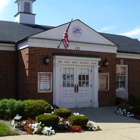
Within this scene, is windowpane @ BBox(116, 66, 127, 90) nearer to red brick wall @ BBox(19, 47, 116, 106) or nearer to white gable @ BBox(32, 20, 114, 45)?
white gable @ BBox(32, 20, 114, 45)

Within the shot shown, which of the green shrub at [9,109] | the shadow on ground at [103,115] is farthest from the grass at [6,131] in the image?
the shadow on ground at [103,115]

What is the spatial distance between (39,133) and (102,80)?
7524 mm

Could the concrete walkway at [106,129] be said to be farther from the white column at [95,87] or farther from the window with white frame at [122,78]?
the window with white frame at [122,78]

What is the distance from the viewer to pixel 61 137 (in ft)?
26.3

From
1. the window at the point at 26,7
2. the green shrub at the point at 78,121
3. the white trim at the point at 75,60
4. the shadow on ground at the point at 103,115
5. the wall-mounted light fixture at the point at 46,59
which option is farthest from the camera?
the window at the point at 26,7

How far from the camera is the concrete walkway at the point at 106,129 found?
8023 mm

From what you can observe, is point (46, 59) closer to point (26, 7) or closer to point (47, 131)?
point (47, 131)

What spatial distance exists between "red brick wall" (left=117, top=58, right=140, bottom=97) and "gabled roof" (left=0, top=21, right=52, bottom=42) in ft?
22.8

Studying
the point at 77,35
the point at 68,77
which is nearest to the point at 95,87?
the point at 68,77

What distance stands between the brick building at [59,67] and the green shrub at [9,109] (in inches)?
87.5

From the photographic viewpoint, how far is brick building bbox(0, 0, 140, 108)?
42.2 ft

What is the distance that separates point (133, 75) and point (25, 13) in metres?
9.40

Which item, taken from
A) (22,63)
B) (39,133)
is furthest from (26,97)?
(39,133)

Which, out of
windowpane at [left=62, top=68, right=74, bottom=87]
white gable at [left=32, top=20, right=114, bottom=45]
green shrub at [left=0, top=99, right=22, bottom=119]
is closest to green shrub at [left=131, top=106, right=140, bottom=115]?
windowpane at [left=62, top=68, right=74, bottom=87]
